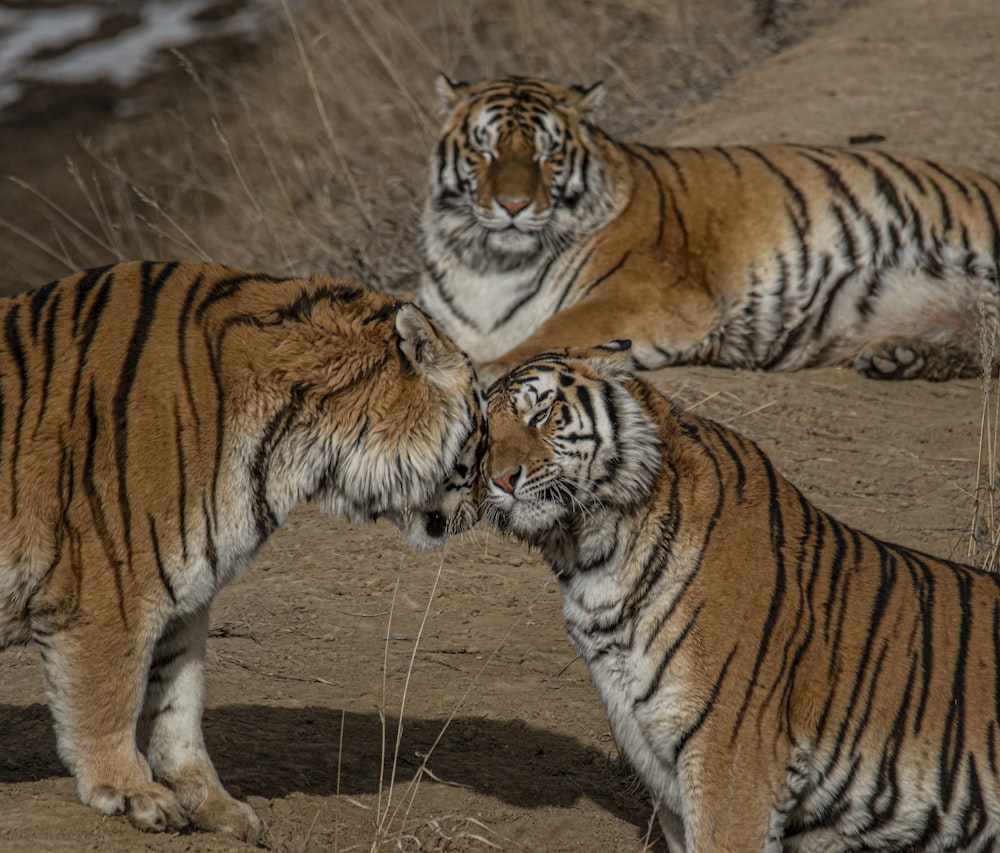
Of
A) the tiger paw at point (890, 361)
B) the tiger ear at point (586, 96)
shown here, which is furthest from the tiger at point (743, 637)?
the tiger ear at point (586, 96)

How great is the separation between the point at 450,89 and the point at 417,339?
11.2 ft

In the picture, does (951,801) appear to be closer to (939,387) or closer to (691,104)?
(939,387)

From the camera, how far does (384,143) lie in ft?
30.6

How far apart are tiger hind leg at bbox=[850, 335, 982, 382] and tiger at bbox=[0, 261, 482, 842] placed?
10.7 ft

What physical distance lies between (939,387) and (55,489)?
4.35 m

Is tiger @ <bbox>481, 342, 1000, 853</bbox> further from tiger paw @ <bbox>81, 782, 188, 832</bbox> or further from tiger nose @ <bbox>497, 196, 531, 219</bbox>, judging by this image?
tiger nose @ <bbox>497, 196, 531, 219</bbox>

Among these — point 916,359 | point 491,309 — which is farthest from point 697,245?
point 916,359


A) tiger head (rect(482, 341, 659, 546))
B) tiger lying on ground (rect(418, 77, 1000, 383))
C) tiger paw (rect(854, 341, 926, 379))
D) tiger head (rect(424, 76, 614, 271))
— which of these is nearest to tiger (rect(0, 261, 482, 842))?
tiger head (rect(482, 341, 659, 546))

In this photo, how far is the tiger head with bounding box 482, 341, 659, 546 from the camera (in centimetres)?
311

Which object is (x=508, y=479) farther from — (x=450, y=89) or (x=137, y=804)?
(x=450, y=89)

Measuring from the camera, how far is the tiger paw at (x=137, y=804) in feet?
9.83

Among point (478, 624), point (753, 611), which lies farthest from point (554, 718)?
point (753, 611)

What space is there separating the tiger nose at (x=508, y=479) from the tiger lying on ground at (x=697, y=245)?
2728 mm

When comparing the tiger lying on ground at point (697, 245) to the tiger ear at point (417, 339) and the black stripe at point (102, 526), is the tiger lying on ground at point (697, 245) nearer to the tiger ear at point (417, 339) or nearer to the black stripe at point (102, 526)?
the tiger ear at point (417, 339)
